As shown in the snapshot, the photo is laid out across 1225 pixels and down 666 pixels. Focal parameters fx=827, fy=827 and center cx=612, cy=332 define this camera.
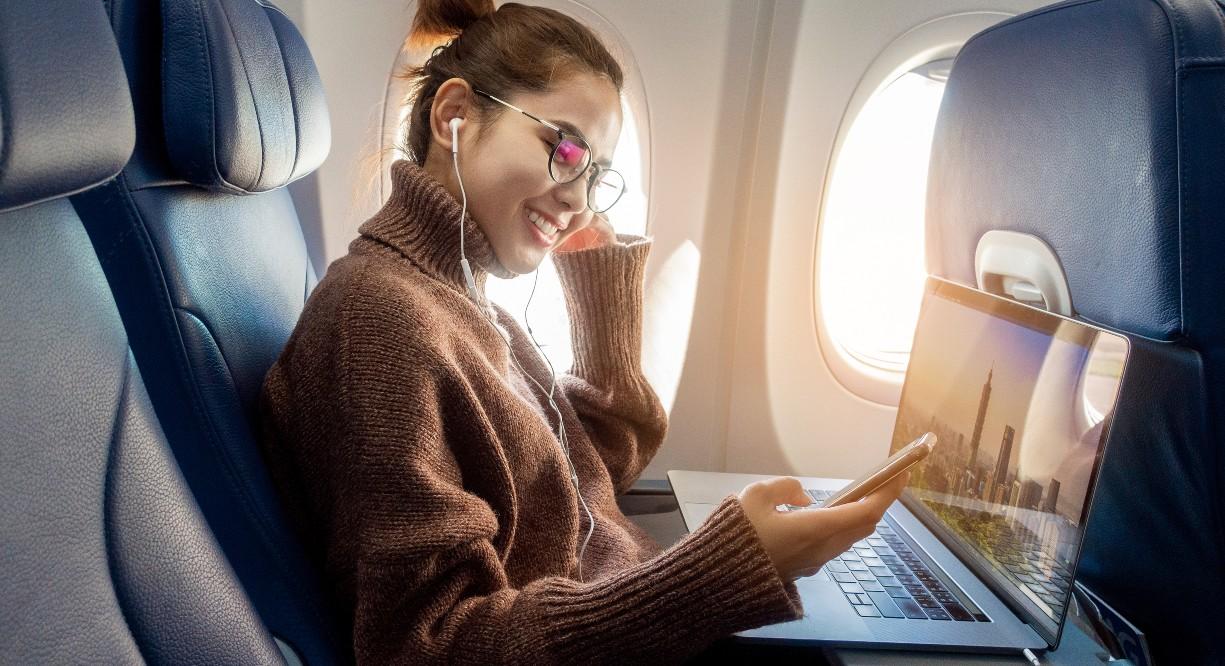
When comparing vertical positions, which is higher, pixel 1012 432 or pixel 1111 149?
pixel 1111 149

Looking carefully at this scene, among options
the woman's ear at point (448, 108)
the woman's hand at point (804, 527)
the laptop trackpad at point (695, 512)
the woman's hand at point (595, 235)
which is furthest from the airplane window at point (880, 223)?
the woman's hand at point (804, 527)

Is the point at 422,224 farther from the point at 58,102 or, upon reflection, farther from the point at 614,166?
the point at 614,166

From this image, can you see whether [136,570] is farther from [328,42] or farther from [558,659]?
[328,42]

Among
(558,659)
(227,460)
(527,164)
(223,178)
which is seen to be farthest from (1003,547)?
(223,178)

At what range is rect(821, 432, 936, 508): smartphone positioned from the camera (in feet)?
3.08

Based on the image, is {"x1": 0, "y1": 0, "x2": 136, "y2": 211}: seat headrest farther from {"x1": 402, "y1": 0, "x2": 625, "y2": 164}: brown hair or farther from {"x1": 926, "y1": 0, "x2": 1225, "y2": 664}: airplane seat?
{"x1": 926, "y1": 0, "x2": 1225, "y2": 664}: airplane seat

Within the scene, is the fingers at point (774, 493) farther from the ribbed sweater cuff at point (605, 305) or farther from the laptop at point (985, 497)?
the ribbed sweater cuff at point (605, 305)

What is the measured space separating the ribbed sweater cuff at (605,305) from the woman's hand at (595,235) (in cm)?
6

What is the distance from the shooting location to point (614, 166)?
1.81 metres

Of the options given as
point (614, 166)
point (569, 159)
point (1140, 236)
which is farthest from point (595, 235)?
point (1140, 236)

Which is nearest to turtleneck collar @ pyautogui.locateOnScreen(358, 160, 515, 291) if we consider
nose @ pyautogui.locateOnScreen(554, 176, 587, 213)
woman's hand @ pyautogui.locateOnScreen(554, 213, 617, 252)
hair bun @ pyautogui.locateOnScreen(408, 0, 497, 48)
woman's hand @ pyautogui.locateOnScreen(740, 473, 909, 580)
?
nose @ pyautogui.locateOnScreen(554, 176, 587, 213)

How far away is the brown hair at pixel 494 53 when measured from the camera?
3.86 ft

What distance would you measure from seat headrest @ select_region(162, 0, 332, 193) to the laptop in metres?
0.79

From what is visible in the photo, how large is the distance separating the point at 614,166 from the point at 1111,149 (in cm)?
107
